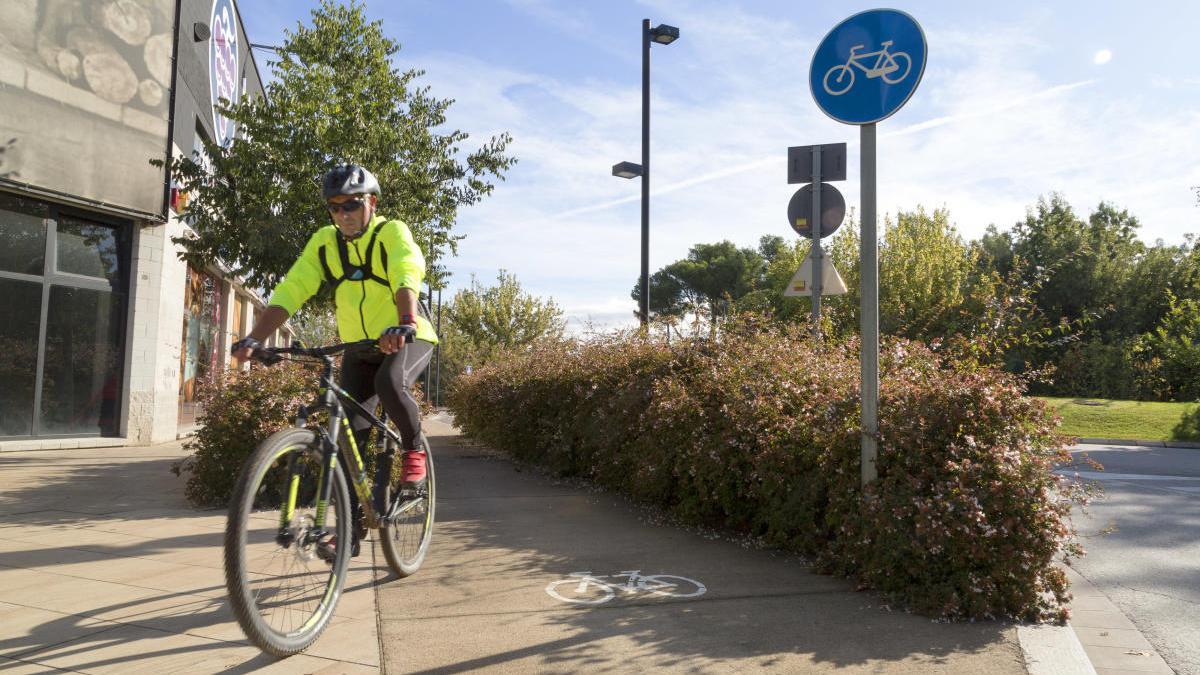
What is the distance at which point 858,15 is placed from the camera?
4910 millimetres

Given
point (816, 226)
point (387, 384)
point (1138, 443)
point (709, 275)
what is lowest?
point (1138, 443)

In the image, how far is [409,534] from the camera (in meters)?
4.36

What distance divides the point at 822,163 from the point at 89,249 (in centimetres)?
1038

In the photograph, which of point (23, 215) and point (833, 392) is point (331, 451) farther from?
point (23, 215)

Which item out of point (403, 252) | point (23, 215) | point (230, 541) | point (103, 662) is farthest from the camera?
point (23, 215)

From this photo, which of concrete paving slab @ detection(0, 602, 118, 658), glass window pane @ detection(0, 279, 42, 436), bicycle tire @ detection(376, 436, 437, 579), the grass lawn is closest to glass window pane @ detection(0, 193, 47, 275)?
glass window pane @ detection(0, 279, 42, 436)

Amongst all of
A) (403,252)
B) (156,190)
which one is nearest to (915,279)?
(156,190)

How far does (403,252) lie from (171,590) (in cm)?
194

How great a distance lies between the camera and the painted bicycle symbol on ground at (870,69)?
4.71 m

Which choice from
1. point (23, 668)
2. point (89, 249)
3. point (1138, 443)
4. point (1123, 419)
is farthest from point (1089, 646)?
point (1123, 419)

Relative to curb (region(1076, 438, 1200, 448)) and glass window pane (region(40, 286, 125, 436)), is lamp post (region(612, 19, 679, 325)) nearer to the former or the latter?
glass window pane (region(40, 286, 125, 436))

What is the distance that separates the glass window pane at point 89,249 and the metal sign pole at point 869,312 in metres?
11.3

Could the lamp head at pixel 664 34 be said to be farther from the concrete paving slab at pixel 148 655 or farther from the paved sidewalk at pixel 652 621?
the concrete paving slab at pixel 148 655

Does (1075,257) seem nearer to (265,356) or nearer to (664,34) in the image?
(664,34)
